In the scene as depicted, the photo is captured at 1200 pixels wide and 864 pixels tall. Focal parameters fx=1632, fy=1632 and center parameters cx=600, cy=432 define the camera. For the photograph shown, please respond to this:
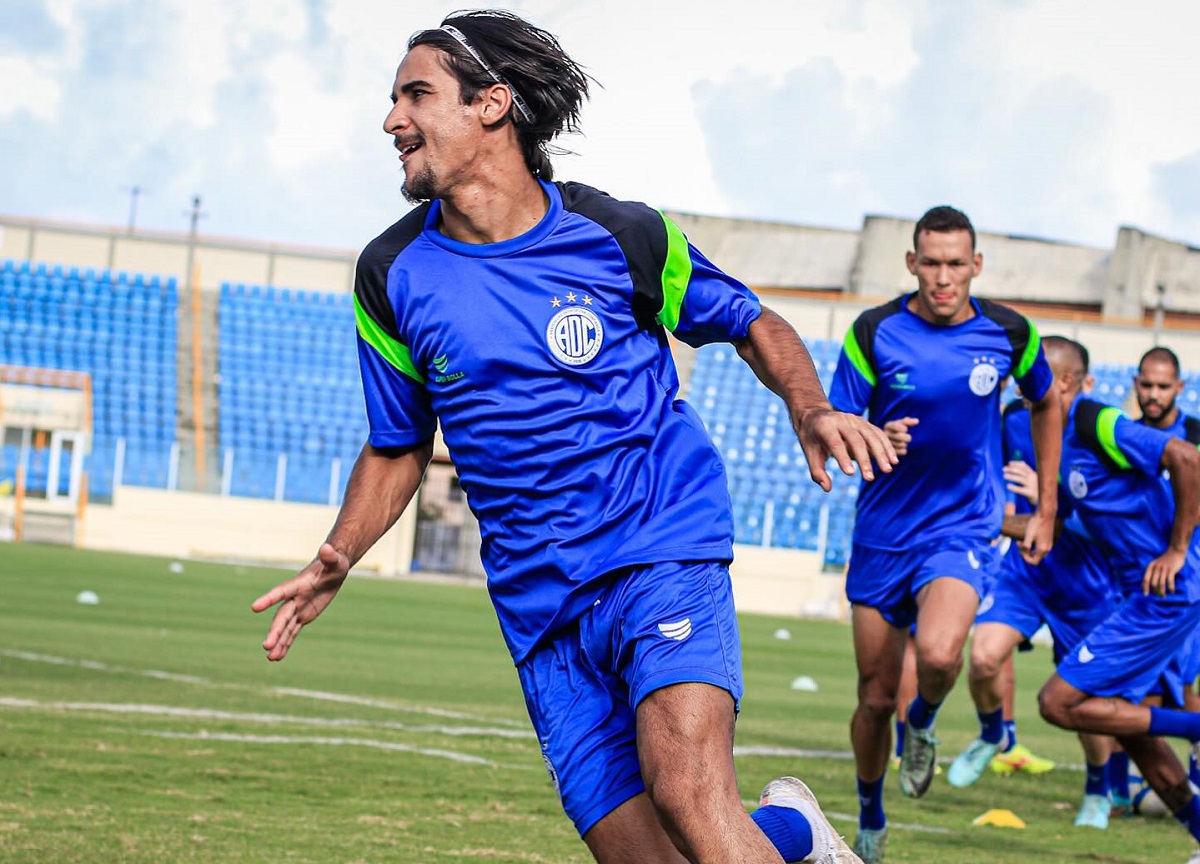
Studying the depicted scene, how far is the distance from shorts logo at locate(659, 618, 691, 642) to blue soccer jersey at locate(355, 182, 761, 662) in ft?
0.54

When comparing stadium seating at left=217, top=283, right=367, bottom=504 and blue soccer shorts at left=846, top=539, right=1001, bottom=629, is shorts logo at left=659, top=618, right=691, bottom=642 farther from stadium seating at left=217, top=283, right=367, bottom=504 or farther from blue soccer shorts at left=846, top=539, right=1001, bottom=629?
stadium seating at left=217, top=283, right=367, bottom=504

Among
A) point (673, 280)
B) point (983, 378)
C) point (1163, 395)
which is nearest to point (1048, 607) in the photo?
point (1163, 395)

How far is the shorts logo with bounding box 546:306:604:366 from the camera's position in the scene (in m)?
3.82

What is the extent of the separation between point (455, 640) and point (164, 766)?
10.8 m

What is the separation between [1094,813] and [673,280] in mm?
5639

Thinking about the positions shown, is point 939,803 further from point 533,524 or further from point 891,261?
point 891,261

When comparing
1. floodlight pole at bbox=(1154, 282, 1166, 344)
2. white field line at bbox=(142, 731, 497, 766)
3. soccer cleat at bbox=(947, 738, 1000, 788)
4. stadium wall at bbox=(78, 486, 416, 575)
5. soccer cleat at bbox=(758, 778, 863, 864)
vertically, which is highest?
floodlight pole at bbox=(1154, 282, 1166, 344)

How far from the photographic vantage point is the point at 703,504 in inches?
151

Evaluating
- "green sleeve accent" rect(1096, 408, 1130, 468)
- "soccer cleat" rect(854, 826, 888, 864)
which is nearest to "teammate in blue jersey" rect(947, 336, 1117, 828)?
"green sleeve accent" rect(1096, 408, 1130, 468)

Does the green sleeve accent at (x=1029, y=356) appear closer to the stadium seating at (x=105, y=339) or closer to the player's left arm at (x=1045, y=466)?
the player's left arm at (x=1045, y=466)

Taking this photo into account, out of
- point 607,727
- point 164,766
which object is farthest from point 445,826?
point 607,727

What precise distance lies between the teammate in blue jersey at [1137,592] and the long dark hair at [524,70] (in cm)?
447

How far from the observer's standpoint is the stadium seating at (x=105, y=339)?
116 ft

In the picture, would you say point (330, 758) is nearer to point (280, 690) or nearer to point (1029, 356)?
point (280, 690)
